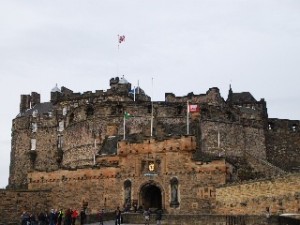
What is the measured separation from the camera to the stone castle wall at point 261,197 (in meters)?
22.2

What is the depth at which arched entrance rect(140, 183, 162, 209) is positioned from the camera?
3080 centimetres

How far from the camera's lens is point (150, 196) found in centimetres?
3180

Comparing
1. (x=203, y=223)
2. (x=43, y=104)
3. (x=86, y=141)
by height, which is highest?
(x=43, y=104)

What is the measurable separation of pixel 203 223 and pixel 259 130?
29.0 meters

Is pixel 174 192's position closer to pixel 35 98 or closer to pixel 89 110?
pixel 89 110

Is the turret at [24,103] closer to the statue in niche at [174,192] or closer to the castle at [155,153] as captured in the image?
the castle at [155,153]

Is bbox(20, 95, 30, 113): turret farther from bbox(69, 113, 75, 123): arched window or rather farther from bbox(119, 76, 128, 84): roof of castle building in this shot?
bbox(69, 113, 75, 123): arched window

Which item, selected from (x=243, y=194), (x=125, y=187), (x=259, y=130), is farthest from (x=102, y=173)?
(x=259, y=130)

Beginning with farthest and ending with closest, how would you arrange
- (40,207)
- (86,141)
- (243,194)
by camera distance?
1. (86,141)
2. (40,207)
3. (243,194)

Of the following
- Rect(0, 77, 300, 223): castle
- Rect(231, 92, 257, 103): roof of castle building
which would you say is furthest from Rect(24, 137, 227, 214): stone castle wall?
Rect(231, 92, 257, 103): roof of castle building

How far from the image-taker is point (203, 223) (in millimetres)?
21562

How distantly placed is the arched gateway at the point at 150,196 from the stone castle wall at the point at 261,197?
173 inches

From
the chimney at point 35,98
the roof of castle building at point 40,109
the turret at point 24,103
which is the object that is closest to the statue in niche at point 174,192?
the roof of castle building at point 40,109

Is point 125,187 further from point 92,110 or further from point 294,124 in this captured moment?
point 294,124
